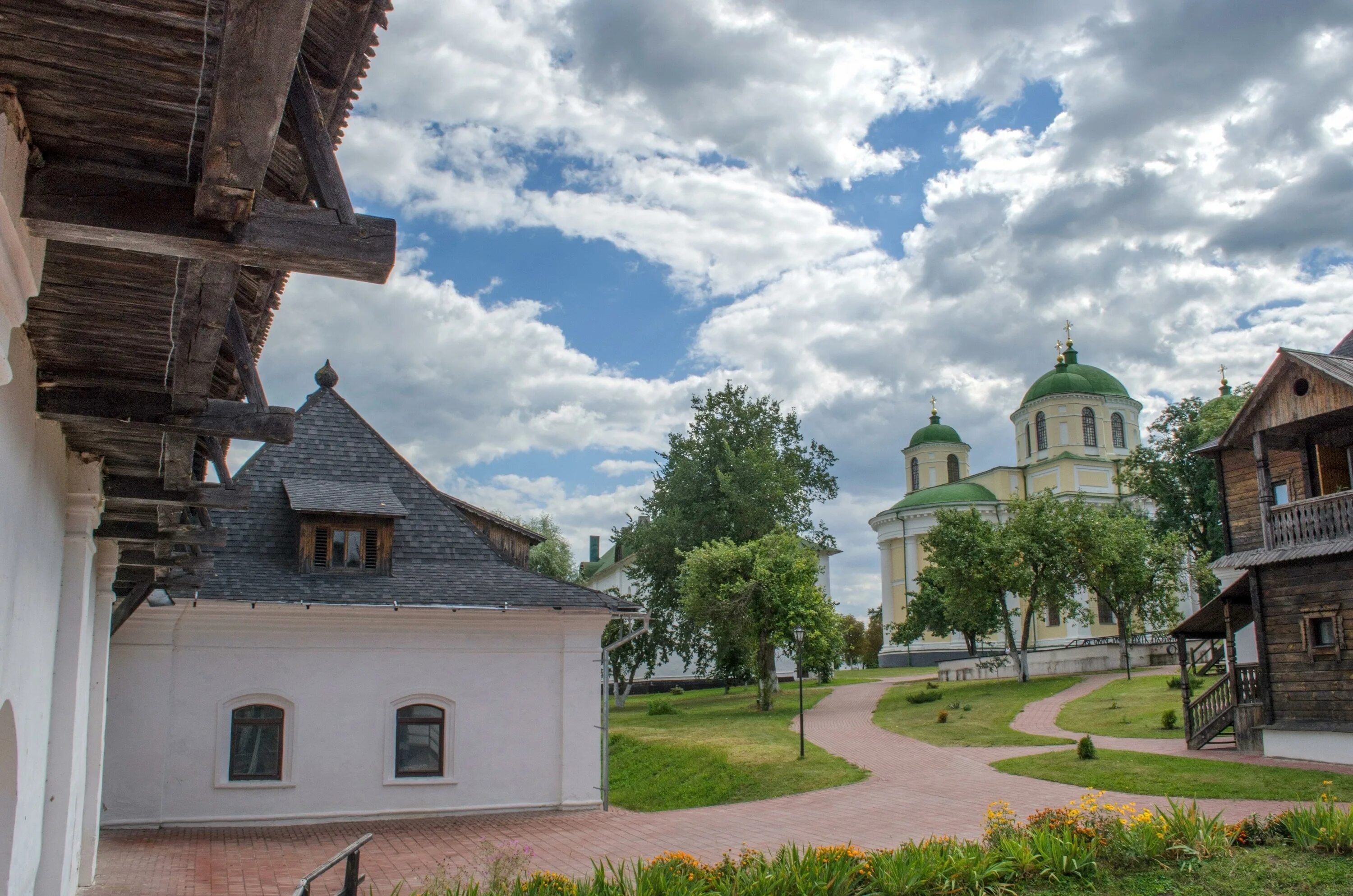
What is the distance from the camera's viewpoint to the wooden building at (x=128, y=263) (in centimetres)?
329

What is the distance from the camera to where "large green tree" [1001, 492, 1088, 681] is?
38.2 metres

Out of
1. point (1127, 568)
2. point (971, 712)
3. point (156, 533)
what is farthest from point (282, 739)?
point (1127, 568)

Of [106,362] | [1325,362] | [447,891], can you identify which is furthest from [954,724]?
[106,362]

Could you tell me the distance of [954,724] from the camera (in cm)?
2859


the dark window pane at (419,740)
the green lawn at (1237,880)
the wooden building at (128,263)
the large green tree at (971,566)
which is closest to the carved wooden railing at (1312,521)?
the green lawn at (1237,880)

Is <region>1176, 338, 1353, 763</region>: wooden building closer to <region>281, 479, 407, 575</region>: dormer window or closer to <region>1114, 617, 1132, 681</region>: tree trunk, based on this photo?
<region>1114, 617, 1132, 681</region>: tree trunk

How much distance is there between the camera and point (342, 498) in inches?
752

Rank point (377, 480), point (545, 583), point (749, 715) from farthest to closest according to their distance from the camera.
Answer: point (749, 715)
point (377, 480)
point (545, 583)

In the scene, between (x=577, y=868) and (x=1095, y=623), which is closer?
(x=577, y=868)

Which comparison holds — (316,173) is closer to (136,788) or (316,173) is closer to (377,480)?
(136,788)

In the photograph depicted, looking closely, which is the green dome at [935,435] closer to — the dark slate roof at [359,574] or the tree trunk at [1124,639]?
the tree trunk at [1124,639]

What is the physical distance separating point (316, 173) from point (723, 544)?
33.1 m

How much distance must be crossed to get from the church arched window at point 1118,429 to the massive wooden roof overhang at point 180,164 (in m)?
66.7

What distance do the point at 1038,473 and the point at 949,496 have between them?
224 inches
